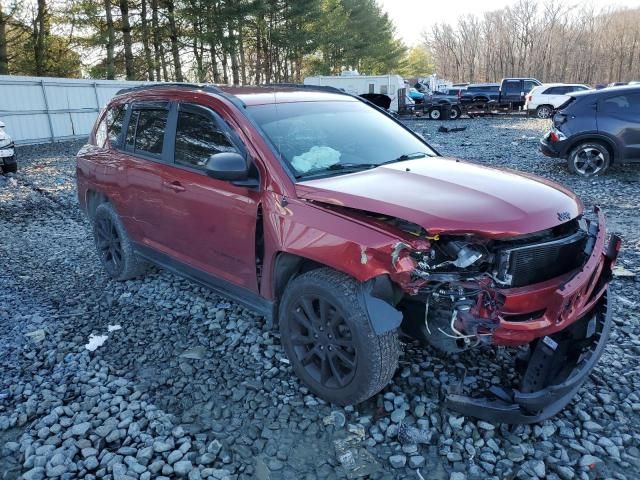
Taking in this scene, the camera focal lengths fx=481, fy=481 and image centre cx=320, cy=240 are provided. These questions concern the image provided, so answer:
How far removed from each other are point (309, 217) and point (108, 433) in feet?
5.56

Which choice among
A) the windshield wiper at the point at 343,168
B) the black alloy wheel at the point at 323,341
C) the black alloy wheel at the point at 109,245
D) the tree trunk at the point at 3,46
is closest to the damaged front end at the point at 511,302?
the black alloy wheel at the point at 323,341

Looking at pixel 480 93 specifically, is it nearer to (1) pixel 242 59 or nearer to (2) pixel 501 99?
(2) pixel 501 99

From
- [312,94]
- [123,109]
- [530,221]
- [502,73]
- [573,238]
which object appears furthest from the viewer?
[502,73]

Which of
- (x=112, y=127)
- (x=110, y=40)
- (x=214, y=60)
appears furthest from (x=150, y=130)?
(x=214, y=60)

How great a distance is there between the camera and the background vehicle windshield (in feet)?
10.7

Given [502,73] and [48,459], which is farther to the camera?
[502,73]

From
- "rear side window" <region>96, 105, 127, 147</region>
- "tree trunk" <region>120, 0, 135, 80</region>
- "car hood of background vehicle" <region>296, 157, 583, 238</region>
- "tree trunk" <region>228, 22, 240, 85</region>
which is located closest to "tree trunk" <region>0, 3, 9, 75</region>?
"tree trunk" <region>120, 0, 135, 80</region>

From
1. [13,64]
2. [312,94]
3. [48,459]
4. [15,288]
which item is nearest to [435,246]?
[312,94]

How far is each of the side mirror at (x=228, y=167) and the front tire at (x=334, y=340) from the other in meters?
0.78

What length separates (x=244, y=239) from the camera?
330 cm

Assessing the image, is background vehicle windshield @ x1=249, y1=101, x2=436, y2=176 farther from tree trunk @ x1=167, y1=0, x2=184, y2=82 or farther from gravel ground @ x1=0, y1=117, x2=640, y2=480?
tree trunk @ x1=167, y1=0, x2=184, y2=82

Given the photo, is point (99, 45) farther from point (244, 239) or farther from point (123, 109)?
point (244, 239)

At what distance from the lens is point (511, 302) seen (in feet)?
8.07

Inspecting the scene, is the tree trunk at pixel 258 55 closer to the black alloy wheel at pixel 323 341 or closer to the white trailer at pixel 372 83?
the white trailer at pixel 372 83
